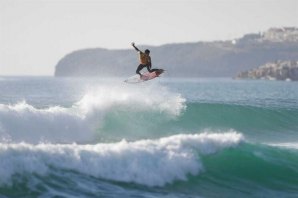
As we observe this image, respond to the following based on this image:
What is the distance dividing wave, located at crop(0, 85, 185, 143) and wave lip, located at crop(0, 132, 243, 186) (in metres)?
6.63

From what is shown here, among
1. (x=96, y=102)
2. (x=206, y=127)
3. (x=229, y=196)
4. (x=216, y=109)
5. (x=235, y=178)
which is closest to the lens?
(x=229, y=196)

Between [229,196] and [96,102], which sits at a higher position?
[96,102]

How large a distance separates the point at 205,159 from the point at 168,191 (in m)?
3.75

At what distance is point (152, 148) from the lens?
1873 cm

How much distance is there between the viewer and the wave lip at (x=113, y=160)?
16250mm

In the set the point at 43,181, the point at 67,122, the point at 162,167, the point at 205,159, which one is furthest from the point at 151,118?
the point at 43,181

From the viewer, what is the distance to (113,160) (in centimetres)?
1775

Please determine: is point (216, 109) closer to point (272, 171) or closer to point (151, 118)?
point (151, 118)

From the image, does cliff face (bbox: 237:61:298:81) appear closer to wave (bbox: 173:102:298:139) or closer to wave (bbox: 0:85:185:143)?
wave (bbox: 173:102:298:139)

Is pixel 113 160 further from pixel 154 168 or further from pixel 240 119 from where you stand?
pixel 240 119

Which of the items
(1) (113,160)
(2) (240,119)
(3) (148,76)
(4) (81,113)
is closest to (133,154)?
(1) (113,160)

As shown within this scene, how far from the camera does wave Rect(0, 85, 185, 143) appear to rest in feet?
81.4

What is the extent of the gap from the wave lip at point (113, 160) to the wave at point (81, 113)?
21.7 feet

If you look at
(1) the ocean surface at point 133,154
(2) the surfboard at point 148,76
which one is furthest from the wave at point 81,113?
(2) the surfboard at point 148,76
